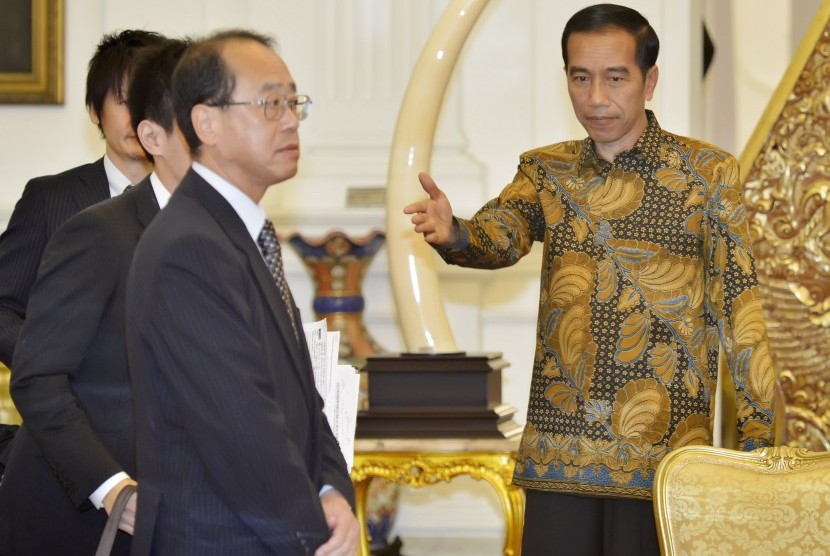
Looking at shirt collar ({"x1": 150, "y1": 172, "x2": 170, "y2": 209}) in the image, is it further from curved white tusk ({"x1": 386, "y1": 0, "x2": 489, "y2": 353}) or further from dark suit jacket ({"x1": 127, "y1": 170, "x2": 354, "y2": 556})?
curved white tusk ({"x1": 386, "y1": 0, "x2": 489, "y2": 353})

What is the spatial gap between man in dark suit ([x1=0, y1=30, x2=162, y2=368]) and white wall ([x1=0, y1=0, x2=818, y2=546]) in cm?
213

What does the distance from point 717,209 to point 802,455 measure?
1.74 feet

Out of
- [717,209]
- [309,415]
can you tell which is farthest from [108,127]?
[717,209]

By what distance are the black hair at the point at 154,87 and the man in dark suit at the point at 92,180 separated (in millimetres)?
344

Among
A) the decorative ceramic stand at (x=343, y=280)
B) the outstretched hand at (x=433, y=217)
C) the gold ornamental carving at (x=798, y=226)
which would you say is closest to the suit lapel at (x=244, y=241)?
the outstretched hand at (x=433, y=217)

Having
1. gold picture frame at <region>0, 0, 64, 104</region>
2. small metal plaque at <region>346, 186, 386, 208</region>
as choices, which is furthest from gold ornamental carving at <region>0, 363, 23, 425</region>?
small metal plaque at <region>346, 186, 386, 208</region>

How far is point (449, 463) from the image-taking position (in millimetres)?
3562

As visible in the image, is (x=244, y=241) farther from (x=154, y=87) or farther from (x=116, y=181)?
(x=116, y=181)

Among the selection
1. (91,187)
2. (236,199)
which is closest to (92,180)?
(91,187)

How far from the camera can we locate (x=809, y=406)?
484 centimetres

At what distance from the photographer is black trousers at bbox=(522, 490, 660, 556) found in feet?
8.82

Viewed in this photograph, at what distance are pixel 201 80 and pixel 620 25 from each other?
1.13 meters

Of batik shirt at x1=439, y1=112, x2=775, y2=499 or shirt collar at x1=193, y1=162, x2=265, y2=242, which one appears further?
batik shirt at x1=439, y1=112, x2=775, y2=499

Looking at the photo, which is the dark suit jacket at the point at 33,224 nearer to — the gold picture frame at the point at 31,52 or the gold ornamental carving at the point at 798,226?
the gold picture frame at the point at 31,52
